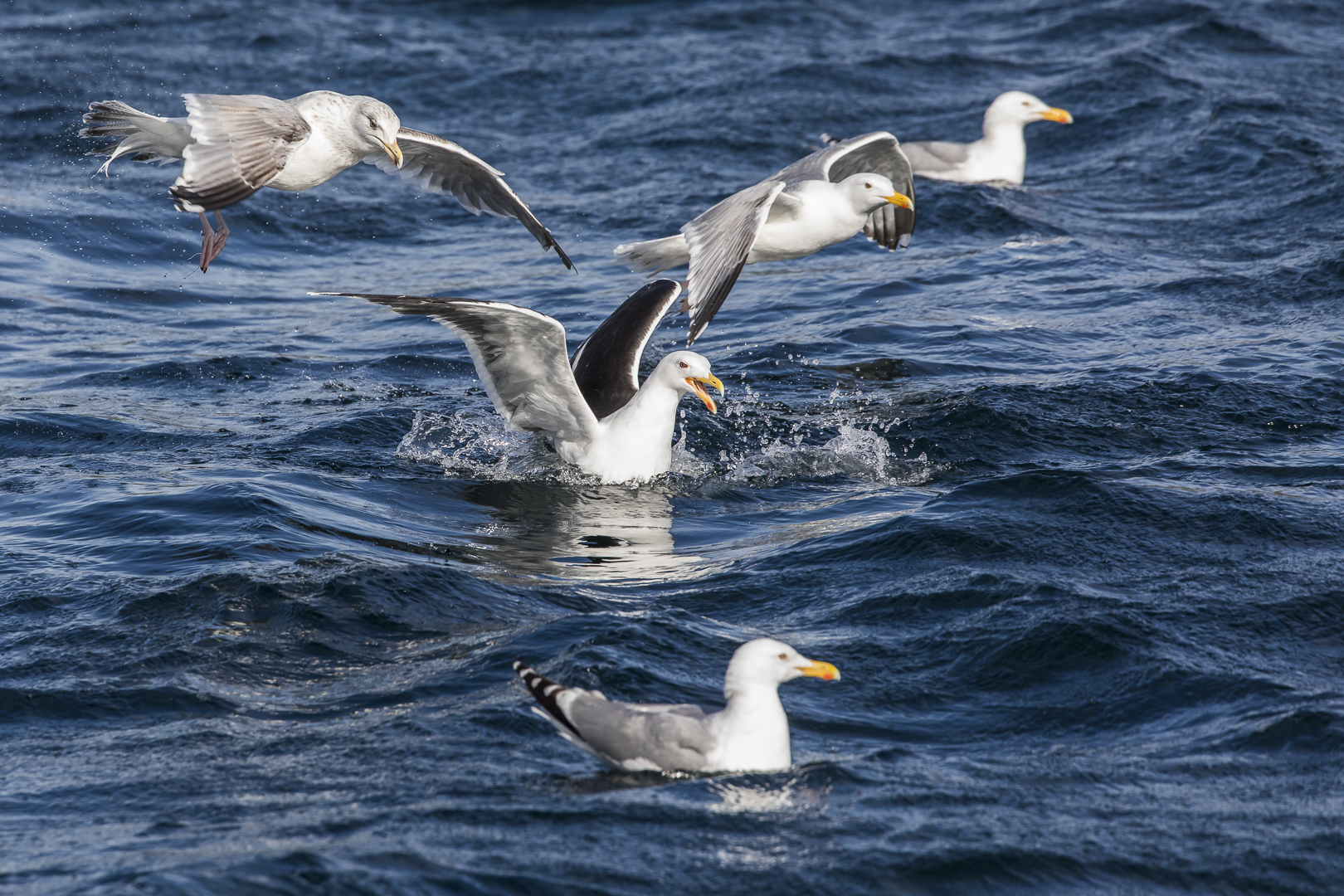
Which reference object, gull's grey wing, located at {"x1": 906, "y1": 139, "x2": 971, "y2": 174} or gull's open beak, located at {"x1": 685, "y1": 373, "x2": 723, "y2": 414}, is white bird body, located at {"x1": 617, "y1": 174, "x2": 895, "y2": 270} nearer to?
gull's open beak, located at {"x1": 685, "y1": 373, "x2": 723, "y2": 414}

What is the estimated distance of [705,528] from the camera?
26.3ft

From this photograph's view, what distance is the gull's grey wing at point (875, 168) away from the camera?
1025cm

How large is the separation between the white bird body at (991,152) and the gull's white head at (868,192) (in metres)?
5.25

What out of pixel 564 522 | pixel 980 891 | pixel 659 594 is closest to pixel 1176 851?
pixel 980 891

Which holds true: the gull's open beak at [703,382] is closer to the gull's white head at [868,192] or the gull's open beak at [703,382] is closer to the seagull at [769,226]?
the seagull at [769,226]

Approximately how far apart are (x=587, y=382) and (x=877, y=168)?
3325 millimetres

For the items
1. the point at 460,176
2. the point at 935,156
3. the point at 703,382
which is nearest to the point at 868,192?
the point at 703,382

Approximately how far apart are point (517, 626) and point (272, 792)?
65.9 inches

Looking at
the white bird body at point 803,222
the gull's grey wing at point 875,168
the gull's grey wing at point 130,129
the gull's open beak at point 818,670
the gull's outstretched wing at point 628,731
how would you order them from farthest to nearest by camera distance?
the gull's grey wing at point 875,168
the white bird body at point 803,222
the gull's grey wing at point 130,129
the gull's open beak at point 818,670
the gull's outstretched wing at point 628,731

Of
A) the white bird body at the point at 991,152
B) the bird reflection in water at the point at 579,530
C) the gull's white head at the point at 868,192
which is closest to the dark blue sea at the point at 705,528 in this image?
the bird reflection in water at the point at 579,530

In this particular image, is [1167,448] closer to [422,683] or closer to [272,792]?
[422,683]

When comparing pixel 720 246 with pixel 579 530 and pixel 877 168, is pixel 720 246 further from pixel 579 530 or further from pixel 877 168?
pixel 877 168

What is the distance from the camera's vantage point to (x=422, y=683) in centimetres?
597

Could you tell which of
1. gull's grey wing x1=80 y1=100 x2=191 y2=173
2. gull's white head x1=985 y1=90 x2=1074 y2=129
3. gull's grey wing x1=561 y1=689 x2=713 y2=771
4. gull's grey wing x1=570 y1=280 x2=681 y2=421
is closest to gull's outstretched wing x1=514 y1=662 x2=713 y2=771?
gull's grey wing x1=561 y1=689 x2=713 y2=771
